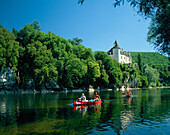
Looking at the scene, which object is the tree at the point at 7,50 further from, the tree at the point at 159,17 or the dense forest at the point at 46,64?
the tree at the point at 159,17

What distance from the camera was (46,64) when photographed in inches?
2472

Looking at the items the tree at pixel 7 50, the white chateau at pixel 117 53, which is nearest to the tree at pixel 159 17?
the tree at pixel 7 50

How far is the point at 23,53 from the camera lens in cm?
6297

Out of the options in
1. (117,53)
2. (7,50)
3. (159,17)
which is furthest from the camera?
(117,53)

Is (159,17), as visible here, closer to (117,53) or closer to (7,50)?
(7,50)

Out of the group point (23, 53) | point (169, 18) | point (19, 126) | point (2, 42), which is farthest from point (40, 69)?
point (169, 18)

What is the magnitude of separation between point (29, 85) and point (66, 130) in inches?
2150

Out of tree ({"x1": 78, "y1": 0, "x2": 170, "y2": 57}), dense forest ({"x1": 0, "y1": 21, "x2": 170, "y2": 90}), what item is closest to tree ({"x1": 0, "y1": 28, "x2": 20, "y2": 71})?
dense forest ({"x1": 0, "y1": 21, "x2": 170, "y2": 90})

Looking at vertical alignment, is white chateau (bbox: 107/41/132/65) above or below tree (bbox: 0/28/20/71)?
above

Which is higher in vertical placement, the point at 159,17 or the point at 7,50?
the point at 7,50

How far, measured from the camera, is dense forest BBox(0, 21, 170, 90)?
58.6m

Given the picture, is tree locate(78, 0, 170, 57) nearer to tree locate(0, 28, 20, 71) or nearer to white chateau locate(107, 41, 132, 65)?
tree locate(0, 28, 20, 71)

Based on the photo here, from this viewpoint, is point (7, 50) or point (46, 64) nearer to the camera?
point (7, 50)

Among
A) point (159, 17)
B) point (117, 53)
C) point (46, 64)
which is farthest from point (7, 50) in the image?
point (117, 53)
